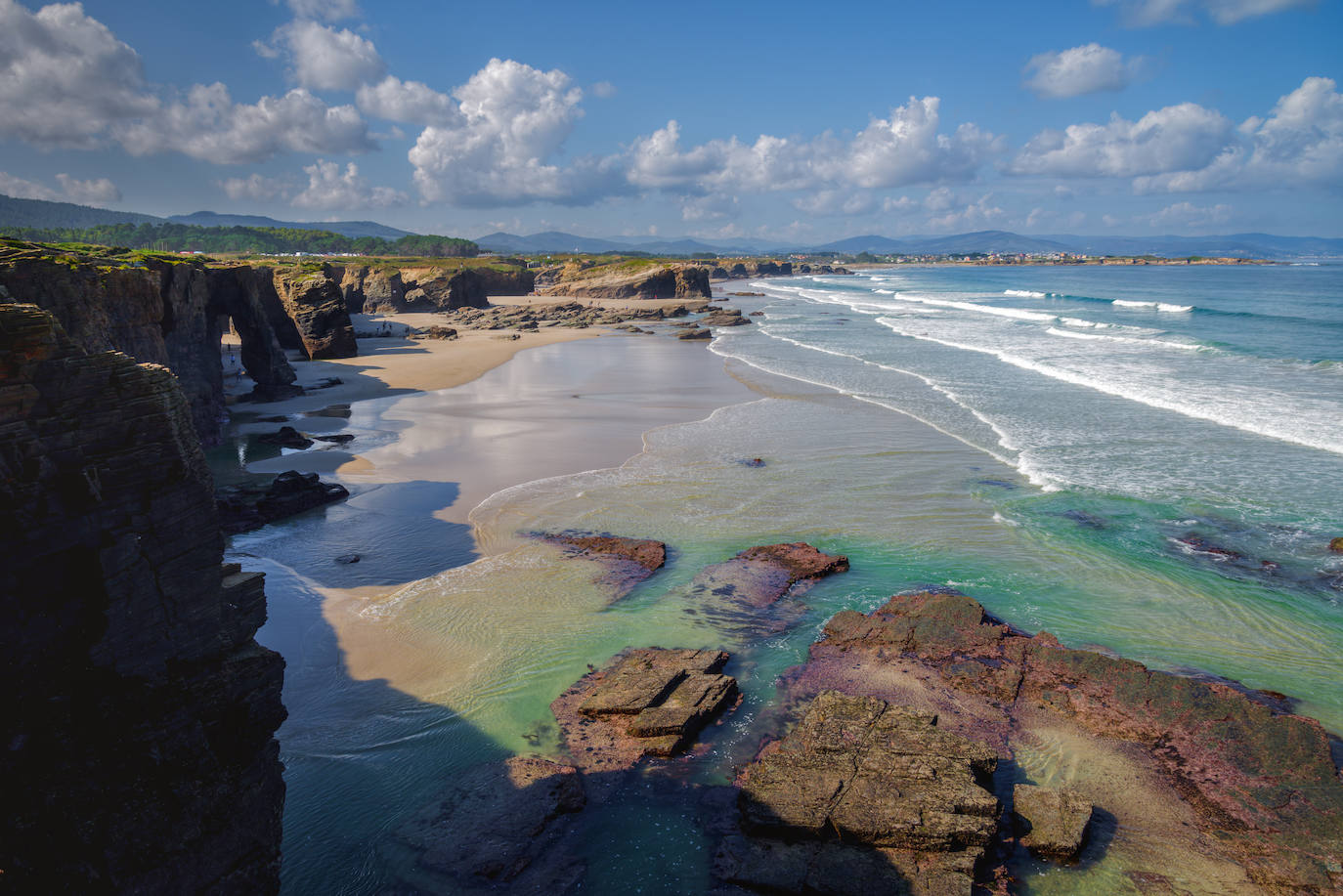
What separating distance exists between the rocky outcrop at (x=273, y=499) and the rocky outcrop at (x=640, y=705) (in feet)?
33.3

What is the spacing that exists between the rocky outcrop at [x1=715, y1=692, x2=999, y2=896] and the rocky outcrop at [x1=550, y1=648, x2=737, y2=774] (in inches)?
47.1

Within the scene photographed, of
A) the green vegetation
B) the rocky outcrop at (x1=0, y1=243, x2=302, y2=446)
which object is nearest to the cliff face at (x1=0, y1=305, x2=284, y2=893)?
the rocky outcrop at (x1=0, y1=243, x2=302, y2=446)

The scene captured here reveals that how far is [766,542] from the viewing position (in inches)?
622

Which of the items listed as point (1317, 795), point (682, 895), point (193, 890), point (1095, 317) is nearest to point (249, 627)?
point (193, 890)

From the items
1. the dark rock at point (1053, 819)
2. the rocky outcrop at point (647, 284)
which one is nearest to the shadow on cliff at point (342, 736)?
the dark rock at point (1053, 819)

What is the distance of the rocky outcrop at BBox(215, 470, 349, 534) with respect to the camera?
54.3ft

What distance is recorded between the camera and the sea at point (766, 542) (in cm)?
884

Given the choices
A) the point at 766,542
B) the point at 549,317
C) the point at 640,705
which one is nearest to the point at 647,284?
the point at 549,317

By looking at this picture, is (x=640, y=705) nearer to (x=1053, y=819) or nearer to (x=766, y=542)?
(x=1053, y=819)

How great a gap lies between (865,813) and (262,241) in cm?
16510

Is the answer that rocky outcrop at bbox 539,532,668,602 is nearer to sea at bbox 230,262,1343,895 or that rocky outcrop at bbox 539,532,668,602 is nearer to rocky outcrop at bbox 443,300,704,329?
sea at bbox 230,262,1343,895

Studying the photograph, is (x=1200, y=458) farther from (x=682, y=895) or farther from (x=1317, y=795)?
(x=682, y=895)

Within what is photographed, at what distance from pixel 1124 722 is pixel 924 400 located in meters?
21.3

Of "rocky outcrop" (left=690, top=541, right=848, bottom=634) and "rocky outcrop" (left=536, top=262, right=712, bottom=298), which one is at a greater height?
"rocky outcrop" (left=536, top=262, right=712, bottom=298)
